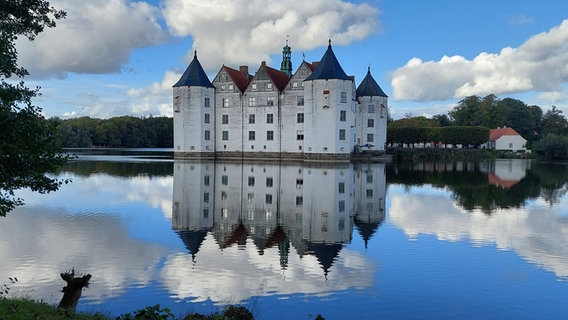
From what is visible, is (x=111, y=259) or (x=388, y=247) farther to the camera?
(x=388, y=247)

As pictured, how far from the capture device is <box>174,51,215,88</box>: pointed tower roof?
49562mm

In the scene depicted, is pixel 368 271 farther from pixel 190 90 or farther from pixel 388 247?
pixel 190 90

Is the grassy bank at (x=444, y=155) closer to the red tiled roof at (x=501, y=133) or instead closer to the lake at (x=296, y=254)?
the red tiled roof at (x=501, y=133)

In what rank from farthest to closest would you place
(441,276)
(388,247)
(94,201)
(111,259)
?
1. (94,201)
2. (388,247)
3. (111,259)
4. (441,276)

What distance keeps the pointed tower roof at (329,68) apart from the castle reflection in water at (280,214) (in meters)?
21.1

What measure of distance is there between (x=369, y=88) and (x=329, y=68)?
1186cm

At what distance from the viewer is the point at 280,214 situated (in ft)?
49.5

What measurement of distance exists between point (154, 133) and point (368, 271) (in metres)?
117

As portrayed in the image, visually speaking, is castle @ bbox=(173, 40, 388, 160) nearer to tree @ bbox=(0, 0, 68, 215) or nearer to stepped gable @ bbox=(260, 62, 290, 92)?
stepped gable @ bbox=(260, 62, 290, 92)

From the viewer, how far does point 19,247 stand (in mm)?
10055

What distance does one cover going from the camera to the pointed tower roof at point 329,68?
1730 inches

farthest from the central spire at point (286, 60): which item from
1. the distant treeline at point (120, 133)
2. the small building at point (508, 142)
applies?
the distant treeline at point (120, 133)

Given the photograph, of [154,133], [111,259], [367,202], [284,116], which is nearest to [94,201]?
[111,259]

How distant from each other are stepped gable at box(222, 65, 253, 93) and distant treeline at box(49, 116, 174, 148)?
202ft
